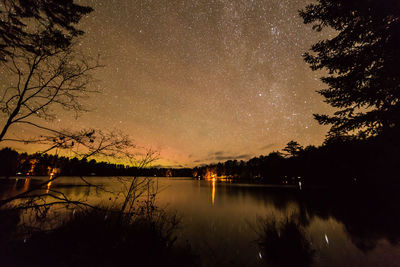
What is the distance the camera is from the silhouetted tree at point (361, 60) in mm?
8009

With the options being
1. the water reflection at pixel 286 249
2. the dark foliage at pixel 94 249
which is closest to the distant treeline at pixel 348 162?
the water reflection at pixel 286 249

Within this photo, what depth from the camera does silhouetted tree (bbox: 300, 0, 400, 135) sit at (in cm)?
801

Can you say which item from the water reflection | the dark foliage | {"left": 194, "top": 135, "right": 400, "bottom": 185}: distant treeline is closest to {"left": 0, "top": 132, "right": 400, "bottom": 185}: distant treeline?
{"left": 194, "top": 135, "right": 400, "bottom": 185}: distant treeline

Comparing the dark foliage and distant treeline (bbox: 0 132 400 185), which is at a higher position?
distant treeline (bbox: 0 132 400 185)

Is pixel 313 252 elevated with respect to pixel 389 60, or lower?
lower

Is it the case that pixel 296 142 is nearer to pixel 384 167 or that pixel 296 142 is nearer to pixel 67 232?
pixel 384 167

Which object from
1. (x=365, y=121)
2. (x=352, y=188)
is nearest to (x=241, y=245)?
(x=365, y=121)

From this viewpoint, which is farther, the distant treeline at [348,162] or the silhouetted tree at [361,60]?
the distant treeline at [348,162]

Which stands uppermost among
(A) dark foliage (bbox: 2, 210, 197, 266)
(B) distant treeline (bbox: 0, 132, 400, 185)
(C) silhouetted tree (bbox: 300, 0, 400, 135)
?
(C) silhouetted tree (bbox: 300, 0, 400, 135)

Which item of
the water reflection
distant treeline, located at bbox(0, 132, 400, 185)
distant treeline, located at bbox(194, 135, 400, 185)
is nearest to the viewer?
distant treeline, located at bbox(0, 132, 400, 185)

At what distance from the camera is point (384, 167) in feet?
71.9

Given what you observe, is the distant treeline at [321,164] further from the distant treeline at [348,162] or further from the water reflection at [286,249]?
the water reflection at [286,249]

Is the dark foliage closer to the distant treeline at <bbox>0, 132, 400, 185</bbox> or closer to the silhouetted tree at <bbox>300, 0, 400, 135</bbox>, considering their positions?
the distant treeline at <bbox>0, 132, 400, 185</bbox>

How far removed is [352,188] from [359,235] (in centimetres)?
3002
